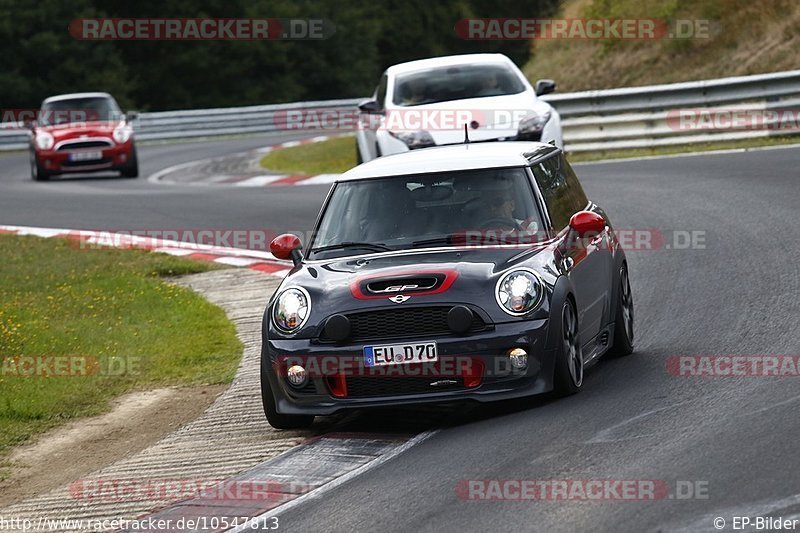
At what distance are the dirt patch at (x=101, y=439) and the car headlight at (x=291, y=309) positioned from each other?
1197 millimetres

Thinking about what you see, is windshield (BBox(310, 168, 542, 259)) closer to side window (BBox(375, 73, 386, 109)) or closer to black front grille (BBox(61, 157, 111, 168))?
side window (BBox(375, 73, 386, 109))

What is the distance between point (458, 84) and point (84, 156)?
35.8 feet

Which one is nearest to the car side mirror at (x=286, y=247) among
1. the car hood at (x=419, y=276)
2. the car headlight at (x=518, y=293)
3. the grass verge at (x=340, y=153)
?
the car hood at (x=419, y=276)

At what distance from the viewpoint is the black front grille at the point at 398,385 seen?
26.1 ft

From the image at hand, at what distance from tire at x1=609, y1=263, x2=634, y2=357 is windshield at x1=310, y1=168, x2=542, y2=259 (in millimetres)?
1171

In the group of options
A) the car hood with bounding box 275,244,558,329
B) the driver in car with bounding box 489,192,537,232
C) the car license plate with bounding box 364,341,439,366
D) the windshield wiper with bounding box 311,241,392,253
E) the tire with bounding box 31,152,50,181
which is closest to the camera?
the car license plate with bounding box 364,341,439,366

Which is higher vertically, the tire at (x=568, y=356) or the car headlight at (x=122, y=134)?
the car headlight at (x=122, y=134)

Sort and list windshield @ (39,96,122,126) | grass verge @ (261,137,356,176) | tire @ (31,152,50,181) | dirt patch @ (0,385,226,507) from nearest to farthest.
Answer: dirt patch @ (0,385,226,507) → grass verge @ (261,137,356,176) → tire @ (31,152,50,181) → windshield @ (39,96,122,126)

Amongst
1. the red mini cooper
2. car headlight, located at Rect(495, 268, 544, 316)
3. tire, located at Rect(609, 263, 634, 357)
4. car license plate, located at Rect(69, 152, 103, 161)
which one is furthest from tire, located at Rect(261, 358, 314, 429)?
car license plate, located at Rect(69, 152, 103, 161)

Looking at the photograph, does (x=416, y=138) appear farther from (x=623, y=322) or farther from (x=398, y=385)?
(x=398, y=385)

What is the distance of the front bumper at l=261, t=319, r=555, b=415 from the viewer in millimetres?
7902

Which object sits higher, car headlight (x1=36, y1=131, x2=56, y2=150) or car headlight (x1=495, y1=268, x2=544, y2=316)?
car headlight (x1=36, y1=131, x2=56, y2=150)

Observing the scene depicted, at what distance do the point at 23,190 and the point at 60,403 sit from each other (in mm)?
15230

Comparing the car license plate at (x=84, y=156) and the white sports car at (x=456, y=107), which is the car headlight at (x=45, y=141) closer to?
the car license plate at (x=84, y=156)
